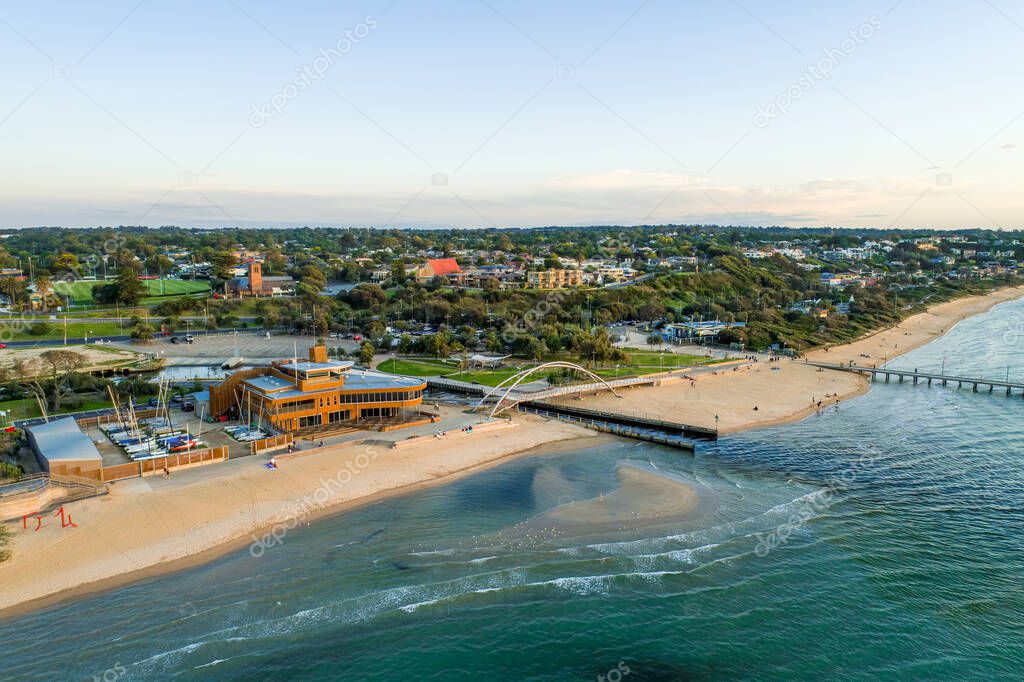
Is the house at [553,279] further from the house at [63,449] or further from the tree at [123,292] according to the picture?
the house at [63,449]

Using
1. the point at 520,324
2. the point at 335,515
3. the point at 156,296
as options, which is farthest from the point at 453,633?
the point at 156,296

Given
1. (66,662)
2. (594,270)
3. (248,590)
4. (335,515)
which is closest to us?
(66,662)

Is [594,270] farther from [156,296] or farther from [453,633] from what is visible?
[453,633]

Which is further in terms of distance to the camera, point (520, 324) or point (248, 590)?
point (520, 324)

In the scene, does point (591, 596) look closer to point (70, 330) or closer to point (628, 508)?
point (628, 508)

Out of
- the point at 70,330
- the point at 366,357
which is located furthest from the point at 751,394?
the point at 70,330

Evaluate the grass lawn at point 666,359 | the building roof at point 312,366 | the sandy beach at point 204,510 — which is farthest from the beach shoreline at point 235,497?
the grass lawn at point 666,359

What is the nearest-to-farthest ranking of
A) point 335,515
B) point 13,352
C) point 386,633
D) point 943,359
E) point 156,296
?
point 386,633 < point 335,515 < point 13,352 < point 943,359 < point 156,296

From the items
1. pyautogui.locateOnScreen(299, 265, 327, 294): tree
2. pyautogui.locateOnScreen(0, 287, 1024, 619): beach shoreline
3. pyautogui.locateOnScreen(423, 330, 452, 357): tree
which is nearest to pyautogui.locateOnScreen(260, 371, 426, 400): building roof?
pyautogui.locateOnScreen(0, 287, 1024, 619): beach shoreline
